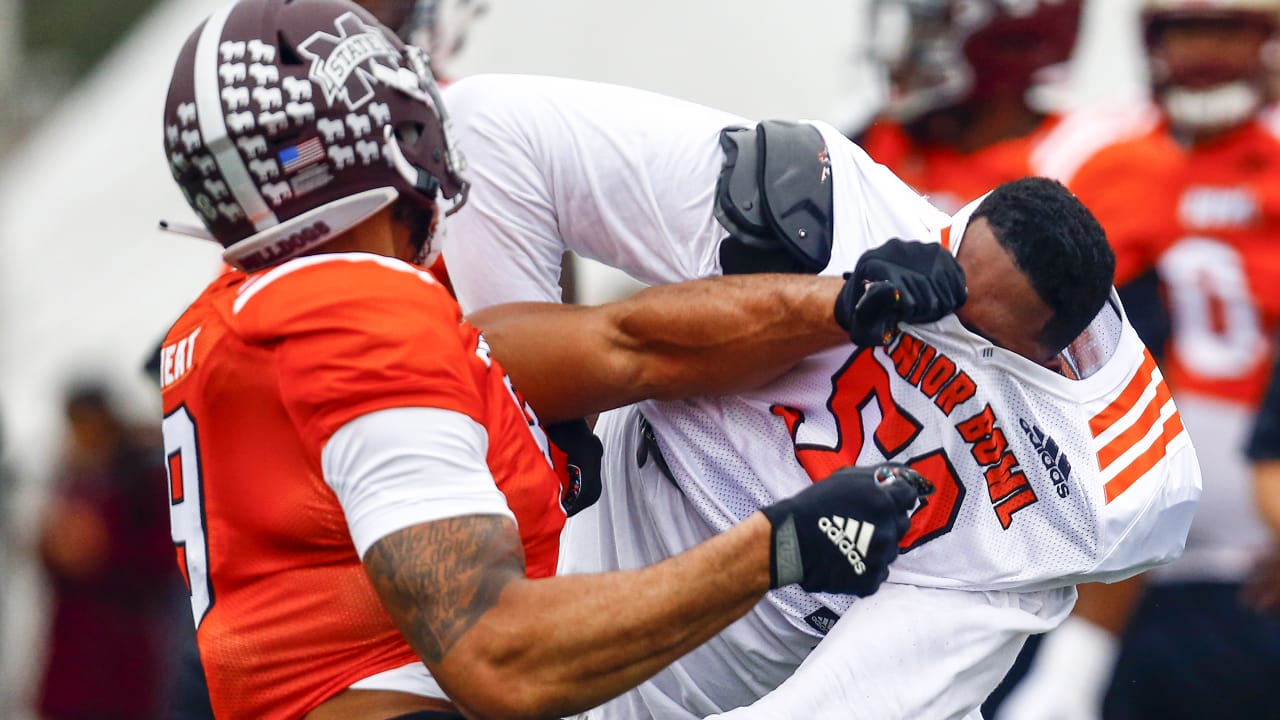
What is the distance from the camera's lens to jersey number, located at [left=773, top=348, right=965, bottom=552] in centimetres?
282

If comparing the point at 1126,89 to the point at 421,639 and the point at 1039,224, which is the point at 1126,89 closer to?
the point at 1039,224

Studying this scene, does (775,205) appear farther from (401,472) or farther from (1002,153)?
(1002,153)

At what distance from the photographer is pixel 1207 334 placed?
507 centimetres

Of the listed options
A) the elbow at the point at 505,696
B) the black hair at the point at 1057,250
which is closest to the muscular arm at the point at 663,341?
the black hair at the point at 1057,250

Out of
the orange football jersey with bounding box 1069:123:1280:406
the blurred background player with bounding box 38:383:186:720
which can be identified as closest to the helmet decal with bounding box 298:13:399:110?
the orange football jersey with bounding box 1069:123:1280:406

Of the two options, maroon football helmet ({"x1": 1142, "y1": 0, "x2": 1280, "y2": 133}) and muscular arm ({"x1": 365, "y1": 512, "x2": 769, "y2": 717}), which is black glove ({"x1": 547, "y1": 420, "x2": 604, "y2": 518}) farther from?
maroon football helmet ({"x1": 1142, "y1": 0, "x2": 1280, "y2": 133})

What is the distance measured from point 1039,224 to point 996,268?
3.6 inches

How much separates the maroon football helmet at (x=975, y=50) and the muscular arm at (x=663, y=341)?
294 cm

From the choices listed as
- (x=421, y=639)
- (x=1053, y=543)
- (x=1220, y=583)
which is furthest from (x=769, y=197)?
(x=1220, y=583)

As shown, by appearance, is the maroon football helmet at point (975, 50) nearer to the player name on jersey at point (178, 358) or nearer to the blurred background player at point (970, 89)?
the blurred background player at point (970, 89)

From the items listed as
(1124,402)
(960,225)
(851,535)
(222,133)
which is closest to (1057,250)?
(960,225)

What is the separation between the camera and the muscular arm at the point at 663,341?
9.03 feet

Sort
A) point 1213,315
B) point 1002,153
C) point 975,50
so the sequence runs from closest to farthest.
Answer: point 1213,315 < point 1002,153 < point 975,50

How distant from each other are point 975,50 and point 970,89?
12cm
